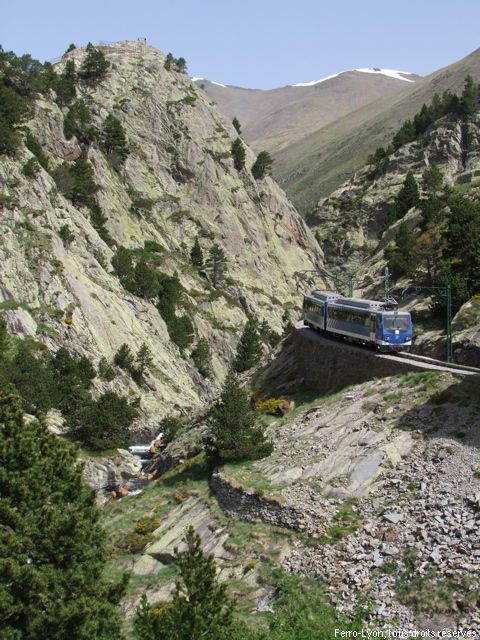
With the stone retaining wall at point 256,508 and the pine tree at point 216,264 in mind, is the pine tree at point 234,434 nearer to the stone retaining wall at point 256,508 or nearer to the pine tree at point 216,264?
the stone retaining wall at point 256,508

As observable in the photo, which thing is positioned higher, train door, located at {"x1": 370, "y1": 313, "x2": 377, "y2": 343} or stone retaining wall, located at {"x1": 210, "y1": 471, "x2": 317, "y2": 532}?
train door, located at {"x1": 370, "y1": 313, "x2": 377, "y2": 343}

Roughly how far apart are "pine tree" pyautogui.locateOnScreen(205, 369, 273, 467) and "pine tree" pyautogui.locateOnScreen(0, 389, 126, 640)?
479 inches

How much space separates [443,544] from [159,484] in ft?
66.9

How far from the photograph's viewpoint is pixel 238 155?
338ft

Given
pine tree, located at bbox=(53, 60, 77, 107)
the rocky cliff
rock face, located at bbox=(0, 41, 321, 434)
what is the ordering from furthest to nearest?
the rocky cliff
pine tree, located at bbox=(53, 60, 77, 107)
rock face, located at bbox=(0, 41, 321, 434)

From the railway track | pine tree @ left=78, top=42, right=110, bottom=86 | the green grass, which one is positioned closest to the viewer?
the green grass

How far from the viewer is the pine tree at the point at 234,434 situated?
1131 inches

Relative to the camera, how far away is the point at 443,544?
16594mm

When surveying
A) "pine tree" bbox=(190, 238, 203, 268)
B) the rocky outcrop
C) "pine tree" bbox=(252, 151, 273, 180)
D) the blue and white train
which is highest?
"pine tree" bbox=(252, 151, 273, 180)

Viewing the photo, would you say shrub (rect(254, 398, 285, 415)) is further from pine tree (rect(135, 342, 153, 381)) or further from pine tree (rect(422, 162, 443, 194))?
pine tree (rect(422, 162, 443, 194))

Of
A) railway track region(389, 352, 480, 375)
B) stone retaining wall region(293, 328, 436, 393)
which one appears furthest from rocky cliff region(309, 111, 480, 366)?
railway track region(389, 352, 480, 375)

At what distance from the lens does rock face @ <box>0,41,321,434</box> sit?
2322 inches

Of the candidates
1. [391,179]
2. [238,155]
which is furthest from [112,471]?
[391,179]

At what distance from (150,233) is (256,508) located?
2634 inches
